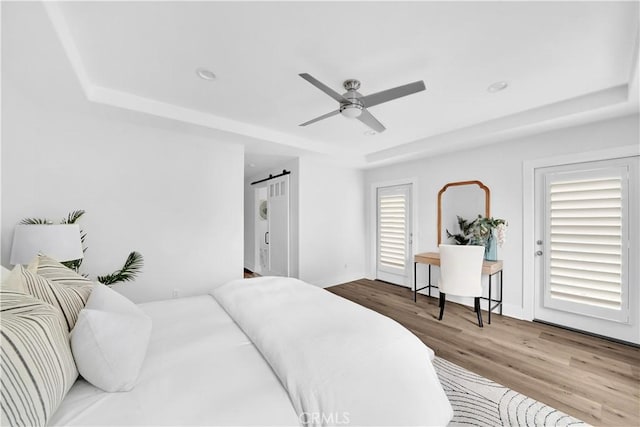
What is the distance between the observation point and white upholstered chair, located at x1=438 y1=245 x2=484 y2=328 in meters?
2.92

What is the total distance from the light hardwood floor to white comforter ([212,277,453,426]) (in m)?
1.23

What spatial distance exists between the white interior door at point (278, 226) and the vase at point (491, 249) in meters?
3.02

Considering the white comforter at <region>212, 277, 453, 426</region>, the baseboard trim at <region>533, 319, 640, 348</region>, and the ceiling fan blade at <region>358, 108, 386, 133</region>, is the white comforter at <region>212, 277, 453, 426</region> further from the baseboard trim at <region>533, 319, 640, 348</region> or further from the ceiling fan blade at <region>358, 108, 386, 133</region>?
the baseboard trim at <region>533, 319, 640, 348</region>

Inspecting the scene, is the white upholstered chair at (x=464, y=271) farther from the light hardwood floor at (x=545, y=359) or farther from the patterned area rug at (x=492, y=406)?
the patterned area rug at (x=492, y=406)

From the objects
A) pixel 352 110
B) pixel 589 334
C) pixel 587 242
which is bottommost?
pixel 589 334

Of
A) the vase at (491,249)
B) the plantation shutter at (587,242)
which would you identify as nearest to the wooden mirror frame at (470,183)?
the vase at (491,249)

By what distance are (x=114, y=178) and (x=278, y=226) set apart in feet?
8.55

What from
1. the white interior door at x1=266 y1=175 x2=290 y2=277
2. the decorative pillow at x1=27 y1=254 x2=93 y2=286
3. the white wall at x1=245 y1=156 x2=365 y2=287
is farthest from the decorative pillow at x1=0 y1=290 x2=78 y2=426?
the white interior door at x1=266 y1=175 x2=290 y2=277

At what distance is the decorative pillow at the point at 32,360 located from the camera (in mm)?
669

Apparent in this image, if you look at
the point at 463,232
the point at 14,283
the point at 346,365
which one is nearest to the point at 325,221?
the point at 463,232

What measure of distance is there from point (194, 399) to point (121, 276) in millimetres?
2057

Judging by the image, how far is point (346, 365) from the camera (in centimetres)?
109

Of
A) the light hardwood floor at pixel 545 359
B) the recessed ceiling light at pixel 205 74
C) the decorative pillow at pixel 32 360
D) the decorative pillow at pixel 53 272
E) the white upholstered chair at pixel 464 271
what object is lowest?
the light hardwood floor at pixel 545 359

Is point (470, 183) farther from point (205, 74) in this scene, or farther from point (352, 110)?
point (205, 74)
